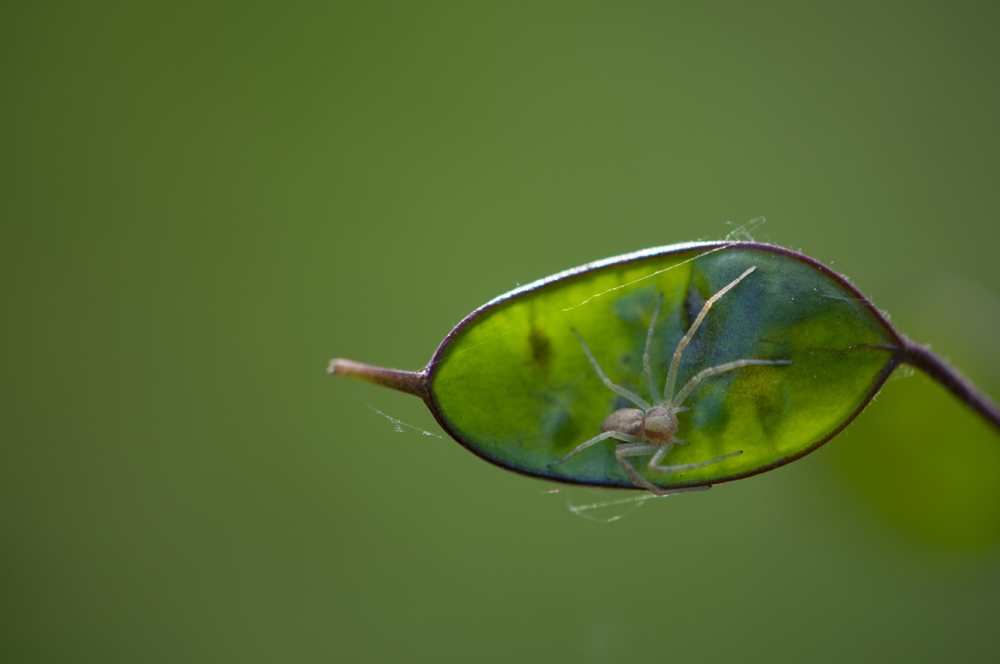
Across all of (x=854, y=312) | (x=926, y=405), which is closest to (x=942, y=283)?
(x=926, y=405)

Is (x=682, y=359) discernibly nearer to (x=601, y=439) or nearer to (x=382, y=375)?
(x=601, y=439)

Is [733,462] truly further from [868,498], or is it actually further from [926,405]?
[868,498]

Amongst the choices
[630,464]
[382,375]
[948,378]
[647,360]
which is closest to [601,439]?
[630,464]

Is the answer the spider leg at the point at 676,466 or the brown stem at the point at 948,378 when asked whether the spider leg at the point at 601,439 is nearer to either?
the spider leg at the point at 676,466

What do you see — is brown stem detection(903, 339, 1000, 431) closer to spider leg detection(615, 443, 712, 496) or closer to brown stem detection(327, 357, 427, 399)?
spider leg detection(615, 443, 712, 496)

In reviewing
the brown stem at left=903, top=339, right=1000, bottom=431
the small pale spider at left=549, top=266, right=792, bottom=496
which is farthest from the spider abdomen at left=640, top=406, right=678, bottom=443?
the brown stem at left=903, top=339, right=1000, bottom=431
